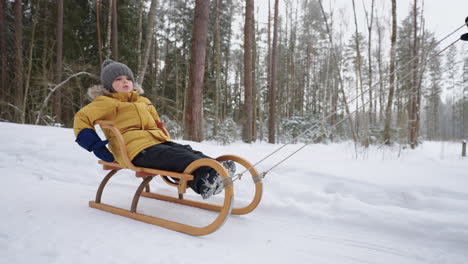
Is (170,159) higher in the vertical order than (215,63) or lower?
lower

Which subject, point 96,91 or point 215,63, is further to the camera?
point 215,63

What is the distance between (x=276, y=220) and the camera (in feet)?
7.20

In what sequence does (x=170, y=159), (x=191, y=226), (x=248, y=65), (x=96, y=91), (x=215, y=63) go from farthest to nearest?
(x=215, y=63) → (x=248, y=65) → (x=96, y=91) → (x=170, y=159) → (x=191, y=226)

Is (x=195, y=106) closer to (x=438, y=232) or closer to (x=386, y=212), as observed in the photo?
(x=386, y=212)

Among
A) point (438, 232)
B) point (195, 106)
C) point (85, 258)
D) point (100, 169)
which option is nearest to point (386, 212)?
point (438, 232)

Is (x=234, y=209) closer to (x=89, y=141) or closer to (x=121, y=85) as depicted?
(x=89, y=141)

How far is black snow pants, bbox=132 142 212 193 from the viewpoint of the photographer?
5.86 feet

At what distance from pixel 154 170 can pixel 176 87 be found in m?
13.1

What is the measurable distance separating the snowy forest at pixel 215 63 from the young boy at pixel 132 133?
0.96 m

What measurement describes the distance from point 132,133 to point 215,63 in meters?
10.9

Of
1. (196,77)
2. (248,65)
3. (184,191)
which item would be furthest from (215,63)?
(184,191)

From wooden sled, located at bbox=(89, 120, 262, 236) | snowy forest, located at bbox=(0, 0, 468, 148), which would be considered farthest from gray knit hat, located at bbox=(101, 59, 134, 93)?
snowy forest, located at bbox=(0, 0, 468, 148)

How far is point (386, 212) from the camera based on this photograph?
2.09 meters

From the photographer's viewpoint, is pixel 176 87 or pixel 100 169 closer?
→ pixel 100 169
